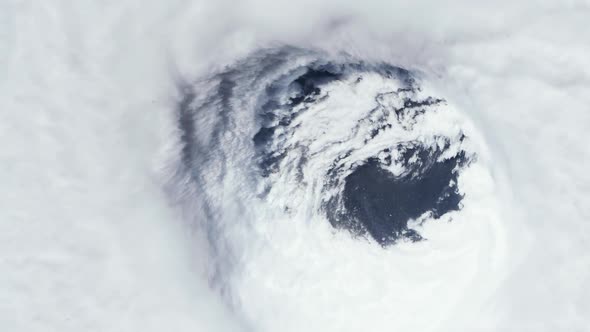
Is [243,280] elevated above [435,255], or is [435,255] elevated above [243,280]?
[243,280]

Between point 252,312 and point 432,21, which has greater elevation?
point 432,21

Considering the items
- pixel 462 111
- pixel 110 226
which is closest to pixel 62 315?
pixel 110 226

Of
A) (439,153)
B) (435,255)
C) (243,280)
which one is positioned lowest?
(435,255)

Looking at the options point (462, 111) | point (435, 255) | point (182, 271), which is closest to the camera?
point (182, 271)

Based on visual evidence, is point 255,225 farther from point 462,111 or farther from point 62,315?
point 462,111

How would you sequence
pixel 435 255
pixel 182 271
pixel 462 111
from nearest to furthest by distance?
pixel 182 271 < pixel 462 111 < pixel 435 255

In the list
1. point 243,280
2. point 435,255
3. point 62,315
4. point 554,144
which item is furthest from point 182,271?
point 554,144

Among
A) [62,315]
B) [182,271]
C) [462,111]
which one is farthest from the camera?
[462,111]

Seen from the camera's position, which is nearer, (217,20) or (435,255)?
(217,20)

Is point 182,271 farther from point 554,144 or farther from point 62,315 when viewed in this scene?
point 554,144
